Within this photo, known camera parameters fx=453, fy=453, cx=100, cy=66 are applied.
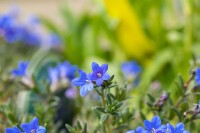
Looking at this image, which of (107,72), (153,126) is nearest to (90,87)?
(153,126)

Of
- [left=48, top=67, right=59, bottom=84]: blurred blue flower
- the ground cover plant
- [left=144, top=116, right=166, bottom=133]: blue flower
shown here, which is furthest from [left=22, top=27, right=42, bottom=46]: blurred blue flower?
[left=144, top=116, right=166, bottom=133]: blue flower

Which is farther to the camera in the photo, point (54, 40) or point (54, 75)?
point (54, 40)

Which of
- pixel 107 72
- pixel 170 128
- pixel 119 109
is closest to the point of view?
pixel 170 128

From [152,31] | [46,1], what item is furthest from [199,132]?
[46,1]

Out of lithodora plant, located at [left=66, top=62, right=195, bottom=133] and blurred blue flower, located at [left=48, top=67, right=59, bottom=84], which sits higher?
blurred blue flower, located at [left=48, top=67, right=59, bottom=84]

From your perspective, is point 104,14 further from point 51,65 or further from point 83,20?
point 51,65

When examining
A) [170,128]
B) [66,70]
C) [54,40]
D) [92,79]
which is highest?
[54,40]

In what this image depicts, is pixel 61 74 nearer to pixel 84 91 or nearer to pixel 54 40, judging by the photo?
pixel 84 91

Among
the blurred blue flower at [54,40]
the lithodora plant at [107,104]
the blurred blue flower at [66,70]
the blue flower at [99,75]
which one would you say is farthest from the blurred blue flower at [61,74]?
the blurred blue flower at [54,40]

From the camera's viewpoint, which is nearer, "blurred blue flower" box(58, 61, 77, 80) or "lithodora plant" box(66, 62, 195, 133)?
"lithodora plant" box(66, 62, 195, 133)

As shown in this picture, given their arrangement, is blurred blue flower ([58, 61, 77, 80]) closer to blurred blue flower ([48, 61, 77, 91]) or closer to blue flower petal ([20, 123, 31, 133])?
blurred blue flower ([48, 61, 77, 91])
